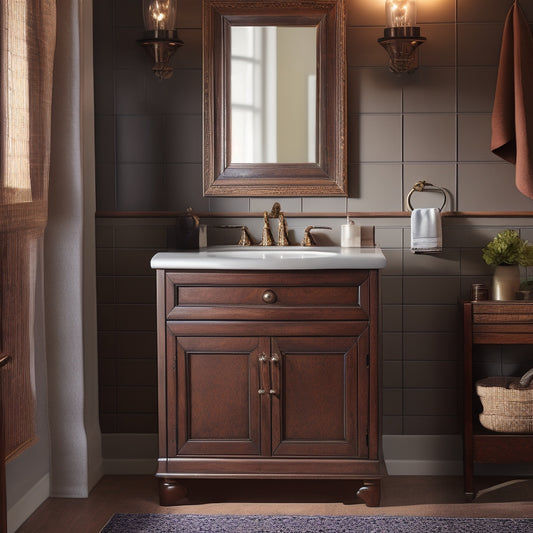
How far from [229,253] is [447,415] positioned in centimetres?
115

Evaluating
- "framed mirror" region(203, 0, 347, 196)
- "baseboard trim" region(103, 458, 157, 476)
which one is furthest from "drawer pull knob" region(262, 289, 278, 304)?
"baseboard trim" region(103, 458, 157, 476)

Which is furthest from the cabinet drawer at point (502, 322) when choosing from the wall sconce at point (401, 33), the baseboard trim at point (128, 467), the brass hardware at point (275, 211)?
the baseboard trim at point (128, 467)

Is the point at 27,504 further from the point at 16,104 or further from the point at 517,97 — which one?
the point at 517,97

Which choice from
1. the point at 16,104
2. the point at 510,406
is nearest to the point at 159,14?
the point at 16,104

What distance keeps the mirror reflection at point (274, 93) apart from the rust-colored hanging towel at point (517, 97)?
716 mm

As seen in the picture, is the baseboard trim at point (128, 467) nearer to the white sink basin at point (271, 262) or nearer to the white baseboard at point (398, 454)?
the white baseboard at point (398, 454)

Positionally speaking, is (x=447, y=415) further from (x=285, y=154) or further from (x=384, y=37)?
(x=384, y=37)

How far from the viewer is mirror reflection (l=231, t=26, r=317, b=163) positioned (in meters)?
3.14

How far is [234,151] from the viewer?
3.18m

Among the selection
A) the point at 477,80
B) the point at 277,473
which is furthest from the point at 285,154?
the point at 277,473

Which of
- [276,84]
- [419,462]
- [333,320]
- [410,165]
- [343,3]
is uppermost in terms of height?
[343,3]

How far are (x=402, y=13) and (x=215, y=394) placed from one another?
5.25 feet

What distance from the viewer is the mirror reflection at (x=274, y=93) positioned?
124 inches

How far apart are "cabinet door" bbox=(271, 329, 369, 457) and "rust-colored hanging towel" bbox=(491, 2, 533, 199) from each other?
3.17 ft
